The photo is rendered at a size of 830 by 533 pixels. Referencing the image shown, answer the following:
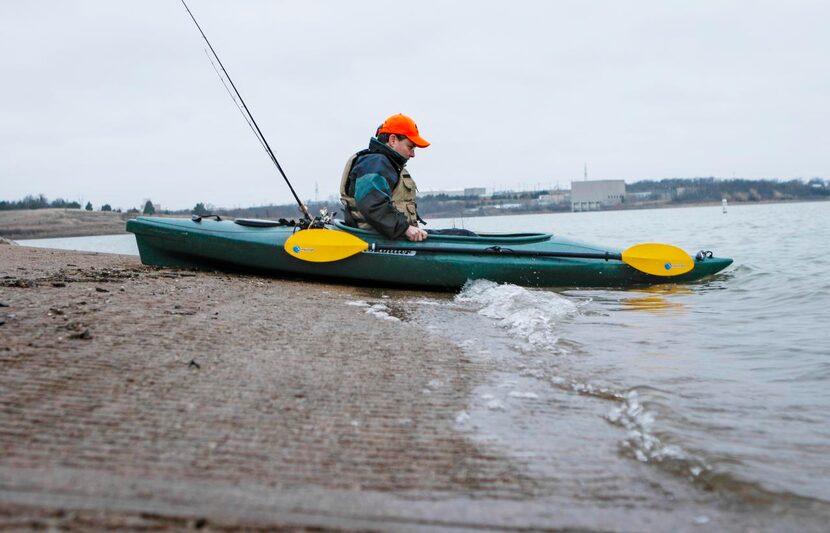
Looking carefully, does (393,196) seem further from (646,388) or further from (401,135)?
(646,388)

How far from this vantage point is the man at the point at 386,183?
6.56m

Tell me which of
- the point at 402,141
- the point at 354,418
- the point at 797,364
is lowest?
the point at 797,364

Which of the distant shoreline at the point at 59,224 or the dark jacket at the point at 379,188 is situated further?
the distant shoreline at the point at 59,224

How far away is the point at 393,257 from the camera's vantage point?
6.71 metres

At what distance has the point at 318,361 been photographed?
127 inches

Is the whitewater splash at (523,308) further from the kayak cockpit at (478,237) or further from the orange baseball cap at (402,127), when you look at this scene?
the orange baseball cap at (402,127)

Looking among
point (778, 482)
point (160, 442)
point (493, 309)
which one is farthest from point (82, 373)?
point (493, 309)

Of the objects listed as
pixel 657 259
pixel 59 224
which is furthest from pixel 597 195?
pixel 657 259

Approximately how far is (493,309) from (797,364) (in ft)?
7.49

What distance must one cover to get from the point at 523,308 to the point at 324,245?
224cm

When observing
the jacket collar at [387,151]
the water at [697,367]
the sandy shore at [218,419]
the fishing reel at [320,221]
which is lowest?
the water at [697,367]

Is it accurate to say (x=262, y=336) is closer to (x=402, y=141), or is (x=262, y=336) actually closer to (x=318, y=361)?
(x=318, y=361)

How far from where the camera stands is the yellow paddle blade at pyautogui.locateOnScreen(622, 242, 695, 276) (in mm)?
7301

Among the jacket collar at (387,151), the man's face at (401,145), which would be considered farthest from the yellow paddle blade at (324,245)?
the man's face at (401,145)
